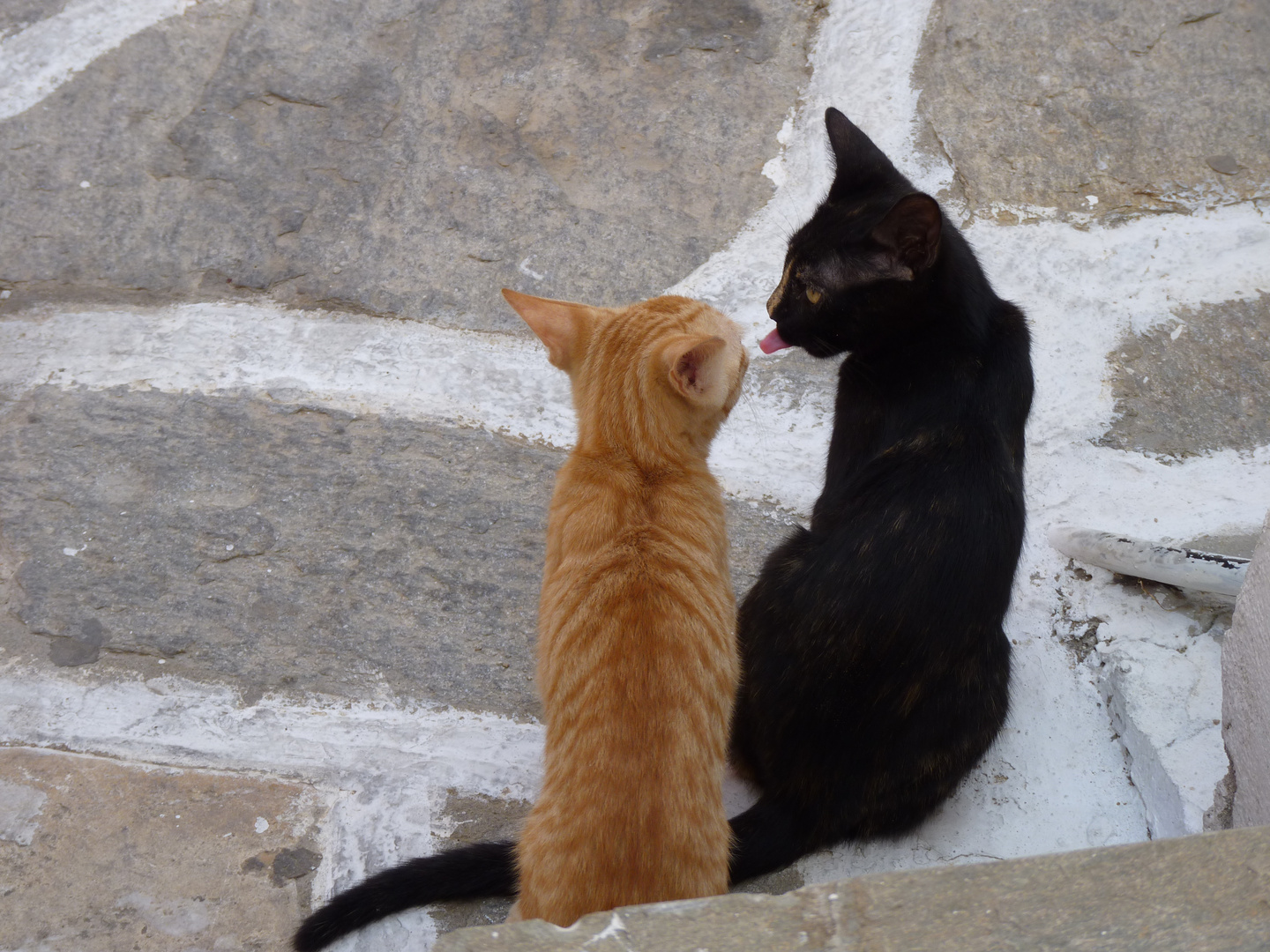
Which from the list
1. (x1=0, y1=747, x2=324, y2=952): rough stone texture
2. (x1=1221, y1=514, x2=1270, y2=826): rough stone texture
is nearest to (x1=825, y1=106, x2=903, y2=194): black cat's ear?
(x1=1221, y1=514, x2=1270, y2=826): rough stone texture

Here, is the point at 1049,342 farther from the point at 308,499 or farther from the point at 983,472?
the point at 308,499

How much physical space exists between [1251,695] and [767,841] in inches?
32.4

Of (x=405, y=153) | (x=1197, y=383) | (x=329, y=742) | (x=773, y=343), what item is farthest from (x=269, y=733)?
(x=1197, y=383)

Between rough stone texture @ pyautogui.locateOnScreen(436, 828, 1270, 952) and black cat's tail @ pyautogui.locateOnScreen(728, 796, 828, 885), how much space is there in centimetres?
82

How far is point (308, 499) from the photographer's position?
7.54ft

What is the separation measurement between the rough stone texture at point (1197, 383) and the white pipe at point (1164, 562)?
349 millimetres

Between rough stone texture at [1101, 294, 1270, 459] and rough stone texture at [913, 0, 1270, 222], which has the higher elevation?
rough stone texture at [913, 0, 1270, 222]

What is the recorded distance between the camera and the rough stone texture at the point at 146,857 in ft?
5.24

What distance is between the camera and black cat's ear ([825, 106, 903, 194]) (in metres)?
2.19

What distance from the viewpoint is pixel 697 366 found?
185cm

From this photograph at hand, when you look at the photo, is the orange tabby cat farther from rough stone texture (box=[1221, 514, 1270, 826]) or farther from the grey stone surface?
the grey stone surface

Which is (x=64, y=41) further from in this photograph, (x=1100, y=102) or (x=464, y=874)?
(x=1100, y=102)

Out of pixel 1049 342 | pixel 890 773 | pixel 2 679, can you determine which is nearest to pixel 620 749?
pixel 890 773

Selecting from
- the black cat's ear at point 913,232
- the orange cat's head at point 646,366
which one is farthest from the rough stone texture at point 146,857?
the black cat's ear at point 913,232
